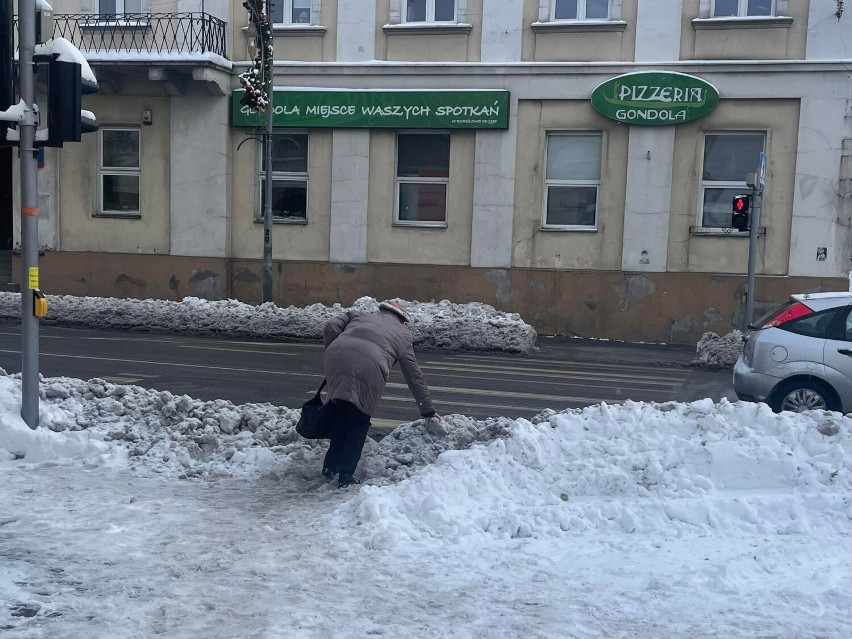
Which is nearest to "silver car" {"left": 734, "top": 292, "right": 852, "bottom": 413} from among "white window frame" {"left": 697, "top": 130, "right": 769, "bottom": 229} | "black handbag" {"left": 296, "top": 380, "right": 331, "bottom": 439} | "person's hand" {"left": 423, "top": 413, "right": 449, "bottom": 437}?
"person's hand" {"left": 423, "top": 413, "right": 449, "bottom": 437}

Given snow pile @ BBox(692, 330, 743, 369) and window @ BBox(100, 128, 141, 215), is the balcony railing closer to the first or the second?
window @ BBox(100, 128, 141, 215)

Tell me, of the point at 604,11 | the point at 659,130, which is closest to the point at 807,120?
the point at 659,130

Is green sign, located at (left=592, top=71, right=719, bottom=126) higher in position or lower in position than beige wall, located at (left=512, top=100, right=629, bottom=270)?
higher

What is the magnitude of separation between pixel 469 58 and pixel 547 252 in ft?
14.2

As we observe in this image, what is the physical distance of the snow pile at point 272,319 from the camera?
1719cm

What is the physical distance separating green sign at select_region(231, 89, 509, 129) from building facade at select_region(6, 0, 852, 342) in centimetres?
4

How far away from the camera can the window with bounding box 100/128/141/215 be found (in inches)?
843

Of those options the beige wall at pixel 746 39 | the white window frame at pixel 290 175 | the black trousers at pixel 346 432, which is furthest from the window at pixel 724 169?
the black trousers at pixel 346 432

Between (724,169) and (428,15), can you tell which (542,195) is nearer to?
(724,169)

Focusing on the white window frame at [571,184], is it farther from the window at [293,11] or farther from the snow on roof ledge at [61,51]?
the snow on roof ledge at [61,51]

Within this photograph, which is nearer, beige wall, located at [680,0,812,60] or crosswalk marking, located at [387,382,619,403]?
crosswalk marking, located at [387,382,619,403]

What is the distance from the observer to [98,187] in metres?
21.6

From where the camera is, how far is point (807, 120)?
17906 mm

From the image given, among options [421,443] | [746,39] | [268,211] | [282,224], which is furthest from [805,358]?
[282,224]
